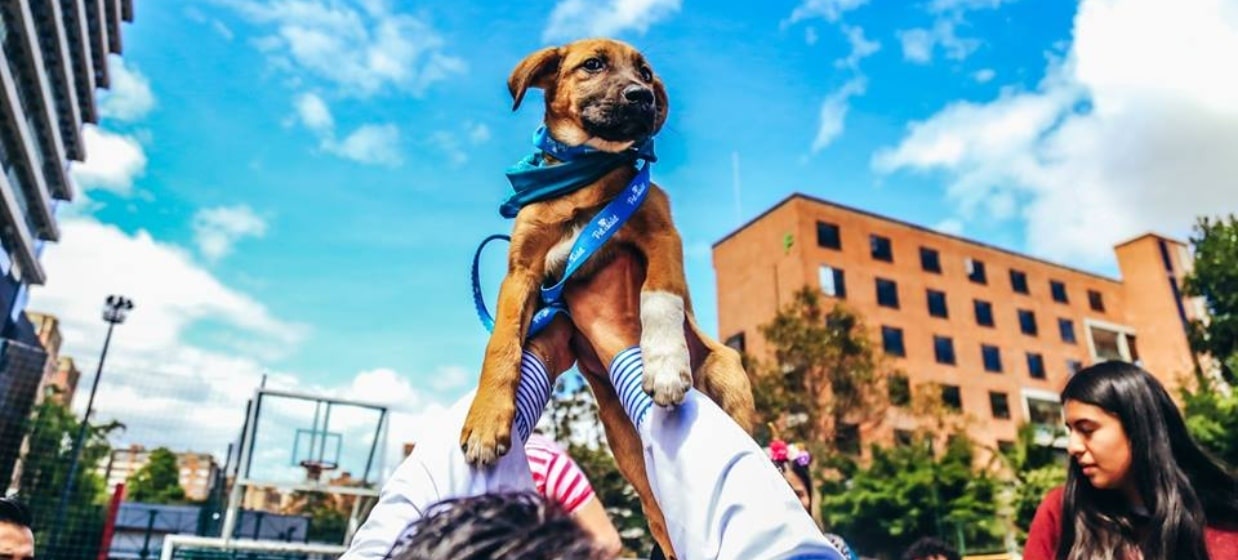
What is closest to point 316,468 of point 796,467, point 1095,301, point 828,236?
point 796,467

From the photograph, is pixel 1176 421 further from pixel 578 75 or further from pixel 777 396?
pixel 777 396

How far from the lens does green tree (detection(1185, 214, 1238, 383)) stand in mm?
27516

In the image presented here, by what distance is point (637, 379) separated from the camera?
1623 mm

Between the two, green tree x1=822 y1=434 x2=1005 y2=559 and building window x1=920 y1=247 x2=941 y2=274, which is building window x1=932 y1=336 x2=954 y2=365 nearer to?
building window x1=920 y1=247 x2=941 y2=274

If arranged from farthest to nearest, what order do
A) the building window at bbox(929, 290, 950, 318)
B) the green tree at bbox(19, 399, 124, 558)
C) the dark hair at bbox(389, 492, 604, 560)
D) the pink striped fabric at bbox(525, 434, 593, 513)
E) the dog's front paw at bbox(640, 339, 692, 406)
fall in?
1. the building window at bbox(929, 290, 950, 318)
2. the green tree at bbox(19, 399, 124, 558)
3. the pink striped fabric at bbox(525, 434, 593, 513)
4. the dog's front paw at bbox(640, 339, 692, 406)
5. the dark hair at bbox(389, 492, 604, 560)

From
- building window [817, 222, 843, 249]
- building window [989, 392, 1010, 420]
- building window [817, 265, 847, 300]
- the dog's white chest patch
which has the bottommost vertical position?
the dog's white chest patch

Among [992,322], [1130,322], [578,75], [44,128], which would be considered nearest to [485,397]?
[578,75]

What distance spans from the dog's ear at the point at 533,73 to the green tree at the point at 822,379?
24303 mm

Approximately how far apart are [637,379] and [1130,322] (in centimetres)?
5287

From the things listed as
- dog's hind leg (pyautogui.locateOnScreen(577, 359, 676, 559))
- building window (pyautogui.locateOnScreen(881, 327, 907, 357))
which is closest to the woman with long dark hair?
dog's hind leg (pyautogui.locateOnScreen(577, 359, 676, 559))

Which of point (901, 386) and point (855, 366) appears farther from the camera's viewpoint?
point (901, 386)

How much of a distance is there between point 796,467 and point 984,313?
38590mm

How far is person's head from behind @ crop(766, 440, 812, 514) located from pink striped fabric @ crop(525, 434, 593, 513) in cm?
213

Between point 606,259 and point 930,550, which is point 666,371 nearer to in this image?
point 606,259
